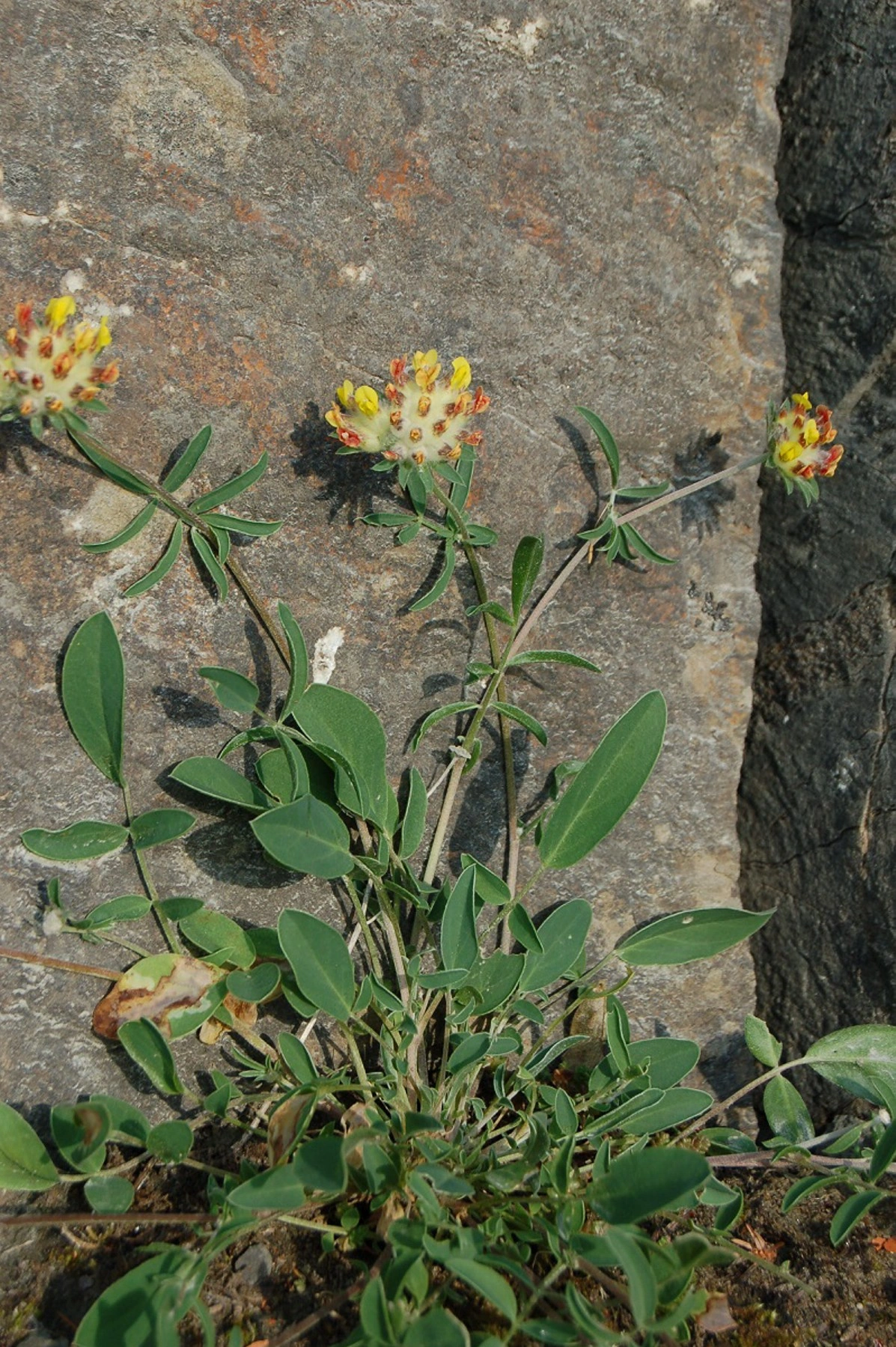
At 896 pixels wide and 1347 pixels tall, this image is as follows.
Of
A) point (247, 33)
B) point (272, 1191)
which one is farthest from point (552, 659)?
point (247, 33)

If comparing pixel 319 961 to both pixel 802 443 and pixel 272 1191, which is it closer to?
pixel 272 1191

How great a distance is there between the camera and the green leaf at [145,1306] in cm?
159

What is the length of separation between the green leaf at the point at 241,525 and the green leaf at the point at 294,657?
0.53ft

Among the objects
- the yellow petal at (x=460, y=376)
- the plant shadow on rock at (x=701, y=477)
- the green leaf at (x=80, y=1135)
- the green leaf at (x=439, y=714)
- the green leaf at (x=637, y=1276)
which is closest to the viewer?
the green leaf at (x=637, y=1276)

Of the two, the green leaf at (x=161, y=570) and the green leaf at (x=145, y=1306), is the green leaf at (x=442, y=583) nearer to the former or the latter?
the green leaf at (x=161, y=570)

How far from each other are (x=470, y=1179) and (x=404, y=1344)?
0.34m

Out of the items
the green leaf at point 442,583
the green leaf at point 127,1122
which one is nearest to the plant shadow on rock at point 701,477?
the green leaf at point 442,583

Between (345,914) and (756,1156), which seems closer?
(756,1156)

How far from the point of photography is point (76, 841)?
196 cm

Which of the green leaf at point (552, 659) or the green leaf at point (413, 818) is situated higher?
the green leaf at point (552, 659)

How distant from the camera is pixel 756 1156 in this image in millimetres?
2064

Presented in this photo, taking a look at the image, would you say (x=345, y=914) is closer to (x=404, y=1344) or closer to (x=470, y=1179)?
(x=470, y=1179)

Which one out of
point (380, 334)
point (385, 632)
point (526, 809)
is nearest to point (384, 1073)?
point (526, 809)

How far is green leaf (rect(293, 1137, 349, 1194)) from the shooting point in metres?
1.54
